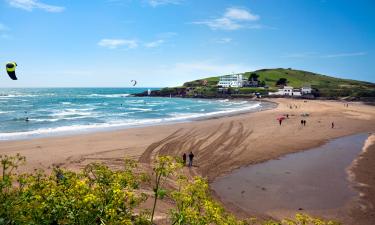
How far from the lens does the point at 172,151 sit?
31.6 m

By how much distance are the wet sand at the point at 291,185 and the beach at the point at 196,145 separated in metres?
1.16

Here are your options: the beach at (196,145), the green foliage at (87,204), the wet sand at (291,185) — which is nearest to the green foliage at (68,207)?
the green foliage at (87,204)

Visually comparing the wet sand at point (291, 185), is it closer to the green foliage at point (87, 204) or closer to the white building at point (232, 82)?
the green foliage at point (87, 204)

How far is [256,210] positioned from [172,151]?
49.2ft

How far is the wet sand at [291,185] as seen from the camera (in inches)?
725

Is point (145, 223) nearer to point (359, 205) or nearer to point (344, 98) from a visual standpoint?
point (359, 205)

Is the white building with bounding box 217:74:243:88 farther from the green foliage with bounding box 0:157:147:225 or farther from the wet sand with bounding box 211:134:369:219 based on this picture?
the green foliage with bounding box 0:157:147:225

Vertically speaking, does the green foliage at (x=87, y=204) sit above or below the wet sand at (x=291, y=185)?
→ above

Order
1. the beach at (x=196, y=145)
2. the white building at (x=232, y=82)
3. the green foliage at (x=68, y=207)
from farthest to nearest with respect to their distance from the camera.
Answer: the white building at (x=232, y=82)
the beach at (x=196, y=145)
the green foliage at (x=68, y=207)

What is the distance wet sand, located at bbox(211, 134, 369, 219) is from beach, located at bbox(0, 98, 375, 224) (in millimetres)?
1162

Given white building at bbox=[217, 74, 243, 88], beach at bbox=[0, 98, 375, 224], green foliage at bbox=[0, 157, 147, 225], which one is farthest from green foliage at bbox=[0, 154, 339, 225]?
white building at bbox=[217, 74, 243, 88]

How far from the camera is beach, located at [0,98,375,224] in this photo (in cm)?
2683

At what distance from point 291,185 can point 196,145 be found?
14069 mm

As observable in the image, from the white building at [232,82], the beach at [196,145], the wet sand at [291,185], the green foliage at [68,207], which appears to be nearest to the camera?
the green foliage at [68,207]
